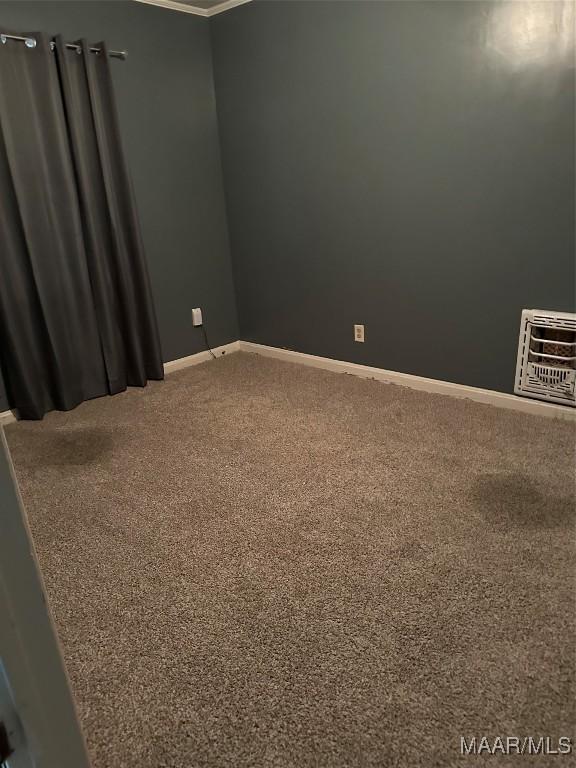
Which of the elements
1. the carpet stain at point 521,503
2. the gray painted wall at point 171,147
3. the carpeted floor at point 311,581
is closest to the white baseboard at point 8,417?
the gray painted wall at point 171,147

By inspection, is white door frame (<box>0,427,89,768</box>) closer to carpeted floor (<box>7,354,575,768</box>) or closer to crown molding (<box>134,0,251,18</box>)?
carpeted floor (<box>7,354,575,768</box>)

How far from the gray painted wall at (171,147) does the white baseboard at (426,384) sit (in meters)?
0.57

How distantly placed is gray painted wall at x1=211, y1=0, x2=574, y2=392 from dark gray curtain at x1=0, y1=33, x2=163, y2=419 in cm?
90

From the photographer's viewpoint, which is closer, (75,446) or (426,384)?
(75,446)

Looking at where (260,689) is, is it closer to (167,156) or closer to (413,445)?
(413,445)

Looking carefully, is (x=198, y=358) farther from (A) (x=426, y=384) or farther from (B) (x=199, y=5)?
(B) (x=199, y=5)

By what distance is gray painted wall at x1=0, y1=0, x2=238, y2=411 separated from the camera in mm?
3012

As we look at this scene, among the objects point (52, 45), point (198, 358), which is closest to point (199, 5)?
point (52, 45)

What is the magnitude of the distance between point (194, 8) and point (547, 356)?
9.93ft

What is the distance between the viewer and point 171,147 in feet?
11.1

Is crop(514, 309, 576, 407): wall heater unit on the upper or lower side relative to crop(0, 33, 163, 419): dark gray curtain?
lower

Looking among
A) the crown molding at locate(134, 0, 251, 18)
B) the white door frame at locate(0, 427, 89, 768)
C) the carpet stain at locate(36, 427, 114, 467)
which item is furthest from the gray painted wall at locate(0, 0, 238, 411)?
the white door frame at locate(0, 427, 89, 768)

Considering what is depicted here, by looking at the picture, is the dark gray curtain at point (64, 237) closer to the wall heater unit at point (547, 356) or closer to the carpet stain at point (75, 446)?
the carpet stain at point (75, 446)

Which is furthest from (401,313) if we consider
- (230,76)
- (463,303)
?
(230,76)
